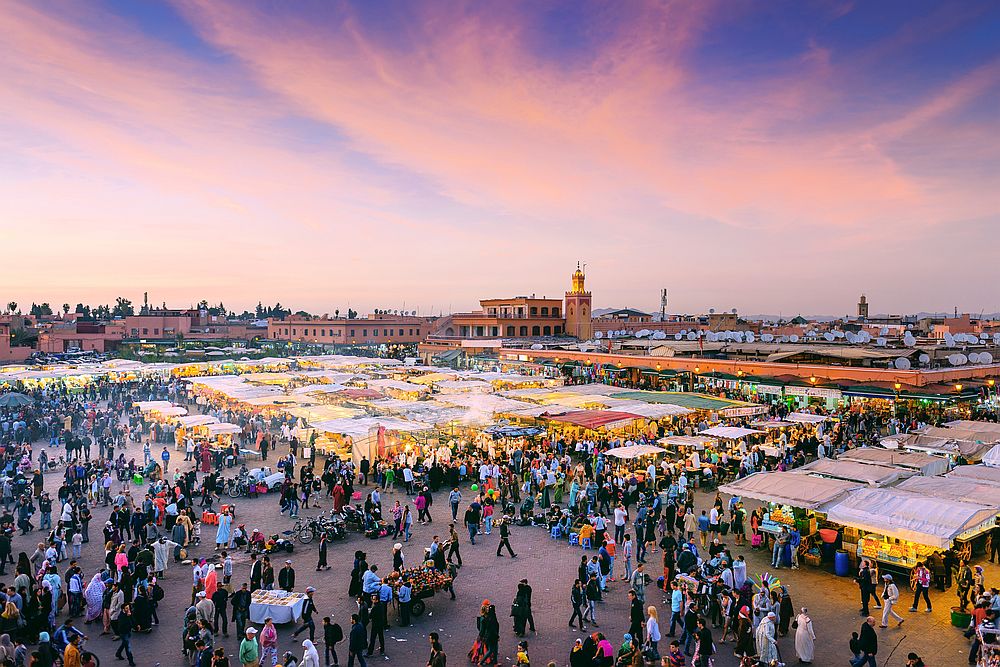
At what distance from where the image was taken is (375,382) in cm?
3347

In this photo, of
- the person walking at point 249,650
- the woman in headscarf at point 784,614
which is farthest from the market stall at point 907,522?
the person walking at point 249,650

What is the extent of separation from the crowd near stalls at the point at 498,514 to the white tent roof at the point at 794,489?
0.07 m

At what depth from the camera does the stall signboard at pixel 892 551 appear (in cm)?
1170

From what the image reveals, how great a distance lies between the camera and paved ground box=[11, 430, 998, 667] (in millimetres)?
9344

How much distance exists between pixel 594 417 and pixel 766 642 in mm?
13568

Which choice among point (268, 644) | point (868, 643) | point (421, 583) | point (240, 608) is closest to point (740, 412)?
point (868, 643)

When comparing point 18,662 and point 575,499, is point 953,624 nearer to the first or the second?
point 575,499

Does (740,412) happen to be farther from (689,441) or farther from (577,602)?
(577,602)

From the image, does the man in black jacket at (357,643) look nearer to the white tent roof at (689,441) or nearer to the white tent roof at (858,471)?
the white tent roof at (858,471)

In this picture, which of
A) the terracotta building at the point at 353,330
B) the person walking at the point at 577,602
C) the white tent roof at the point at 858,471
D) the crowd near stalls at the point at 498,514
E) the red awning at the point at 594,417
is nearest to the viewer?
the crowd near stalls at the point at 498,514

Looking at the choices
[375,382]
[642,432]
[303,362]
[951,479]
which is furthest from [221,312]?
[951,479]

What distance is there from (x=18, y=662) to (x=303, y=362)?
1430 inches

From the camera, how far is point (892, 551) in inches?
471

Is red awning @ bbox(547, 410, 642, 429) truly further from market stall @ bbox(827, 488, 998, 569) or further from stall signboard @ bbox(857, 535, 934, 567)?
stall signboard @ bbox(857, 535, 934, 567)
